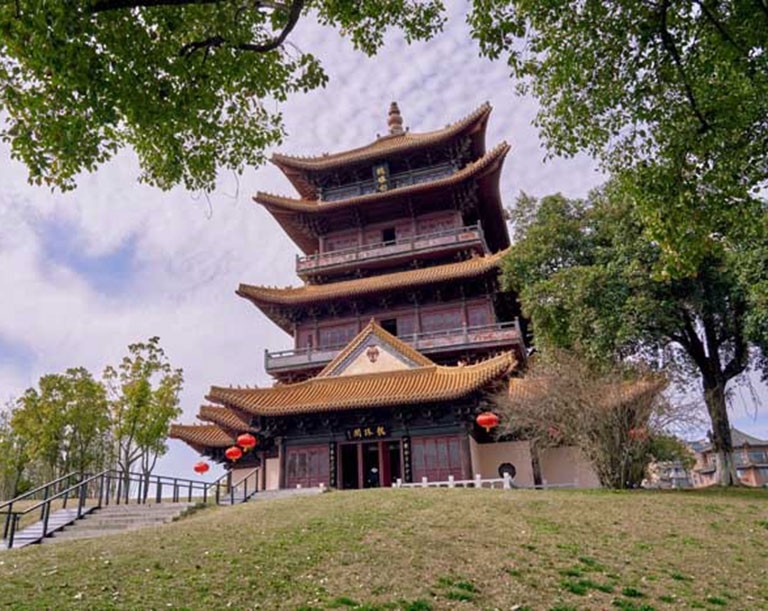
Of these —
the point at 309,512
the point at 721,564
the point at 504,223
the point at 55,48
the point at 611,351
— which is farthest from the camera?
the point at 504,223

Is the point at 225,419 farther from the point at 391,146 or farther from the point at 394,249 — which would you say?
the point at 391,146

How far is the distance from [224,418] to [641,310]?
15.2 m

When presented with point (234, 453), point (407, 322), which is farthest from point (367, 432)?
point (407, 322)

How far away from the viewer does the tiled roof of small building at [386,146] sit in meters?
26.8

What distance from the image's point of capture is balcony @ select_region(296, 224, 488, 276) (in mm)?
25859

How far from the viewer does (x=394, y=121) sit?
109 feet

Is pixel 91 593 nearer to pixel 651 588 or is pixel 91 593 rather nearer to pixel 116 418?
pixel 651 588

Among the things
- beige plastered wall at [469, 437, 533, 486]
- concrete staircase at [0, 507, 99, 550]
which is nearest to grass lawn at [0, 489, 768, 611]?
concrete staircase at [0, 507, 99, 550]

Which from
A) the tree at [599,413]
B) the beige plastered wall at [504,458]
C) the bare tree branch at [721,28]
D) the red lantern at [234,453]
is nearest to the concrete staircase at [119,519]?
the red lantern at [234,453]

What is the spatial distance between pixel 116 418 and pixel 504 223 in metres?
21.5

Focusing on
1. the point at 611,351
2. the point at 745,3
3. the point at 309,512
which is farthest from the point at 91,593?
the point at 611,351

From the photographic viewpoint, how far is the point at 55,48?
5934 mm

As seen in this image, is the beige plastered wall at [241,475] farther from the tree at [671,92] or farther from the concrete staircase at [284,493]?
the tree at [671,92]

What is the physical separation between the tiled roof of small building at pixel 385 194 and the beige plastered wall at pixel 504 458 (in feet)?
38.9
